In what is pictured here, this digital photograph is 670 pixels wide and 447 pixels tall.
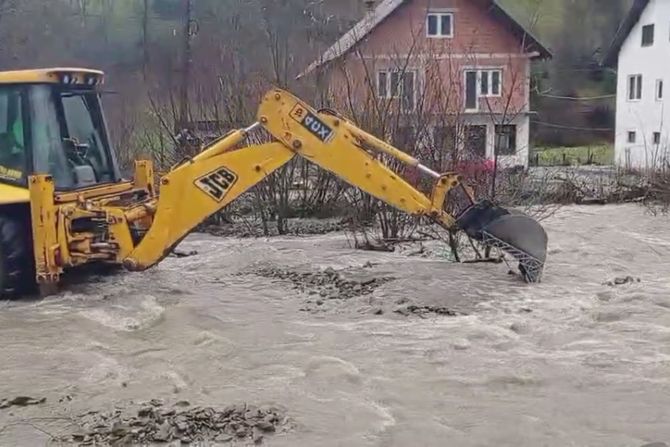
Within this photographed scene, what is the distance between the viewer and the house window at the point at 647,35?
112 ft

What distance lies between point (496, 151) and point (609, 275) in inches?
91.0

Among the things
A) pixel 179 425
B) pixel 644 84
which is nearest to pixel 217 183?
pixel 179 425

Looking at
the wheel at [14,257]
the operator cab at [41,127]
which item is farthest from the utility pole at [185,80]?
the wheel at [14,257]

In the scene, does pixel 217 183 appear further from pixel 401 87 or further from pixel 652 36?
pixel 652 36

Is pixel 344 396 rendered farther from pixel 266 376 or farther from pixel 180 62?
pixel 180 62

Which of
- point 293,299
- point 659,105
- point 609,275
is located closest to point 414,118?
point 609,275

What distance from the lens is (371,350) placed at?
7129mm

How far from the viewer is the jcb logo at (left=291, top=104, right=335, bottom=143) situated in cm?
869

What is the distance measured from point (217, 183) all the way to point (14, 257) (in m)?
Result: 2.11

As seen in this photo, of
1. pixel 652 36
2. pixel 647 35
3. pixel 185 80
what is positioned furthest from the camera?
pixel 647 35

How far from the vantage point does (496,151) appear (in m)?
11.5

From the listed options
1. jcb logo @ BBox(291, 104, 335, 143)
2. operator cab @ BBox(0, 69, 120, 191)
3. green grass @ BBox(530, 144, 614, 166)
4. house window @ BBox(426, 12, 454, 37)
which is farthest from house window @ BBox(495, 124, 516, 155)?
green grass @ BBox(530, 144, 614, 166)

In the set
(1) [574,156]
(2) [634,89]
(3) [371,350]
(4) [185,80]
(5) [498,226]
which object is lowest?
(1) [574,156]

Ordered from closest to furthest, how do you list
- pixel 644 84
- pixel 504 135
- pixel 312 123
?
pixel 312 123 < pixel 504 135 < pixel 644 84
